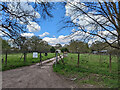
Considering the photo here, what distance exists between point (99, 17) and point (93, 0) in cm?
71

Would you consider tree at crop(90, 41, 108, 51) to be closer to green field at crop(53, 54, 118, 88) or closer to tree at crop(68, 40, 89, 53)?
tree at crop(68, 40, 89, 53)

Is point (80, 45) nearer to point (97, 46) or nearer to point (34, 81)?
point (97, 46)

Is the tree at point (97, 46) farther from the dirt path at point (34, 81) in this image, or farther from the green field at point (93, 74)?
the dirt path at point (34, 81)

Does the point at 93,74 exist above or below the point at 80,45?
below

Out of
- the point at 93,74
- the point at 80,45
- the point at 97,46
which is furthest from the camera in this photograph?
the point at 80,45

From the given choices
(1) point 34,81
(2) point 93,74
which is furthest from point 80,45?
(1) point 34,81

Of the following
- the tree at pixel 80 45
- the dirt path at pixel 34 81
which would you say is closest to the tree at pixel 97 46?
the tree at pixel 80 45

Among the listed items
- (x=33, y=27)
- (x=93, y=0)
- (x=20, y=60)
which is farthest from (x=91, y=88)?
(x=20, y=60)

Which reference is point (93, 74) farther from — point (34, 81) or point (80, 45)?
point (34, 81)

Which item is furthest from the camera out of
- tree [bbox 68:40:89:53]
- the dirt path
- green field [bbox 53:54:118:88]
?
tree [bbox 68:40:89:53]

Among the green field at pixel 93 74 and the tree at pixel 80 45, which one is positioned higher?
the tree at pixel 80 45

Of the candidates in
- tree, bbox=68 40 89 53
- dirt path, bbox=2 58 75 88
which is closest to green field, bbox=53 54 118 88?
tree, bbox=68 40 89 53

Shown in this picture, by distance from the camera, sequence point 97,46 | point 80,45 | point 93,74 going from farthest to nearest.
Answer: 1. point 80,45
2. point 93,74
3. point 97,46

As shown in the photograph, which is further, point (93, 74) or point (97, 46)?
point (93, 74)
